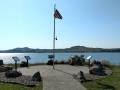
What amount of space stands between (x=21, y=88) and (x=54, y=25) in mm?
8848

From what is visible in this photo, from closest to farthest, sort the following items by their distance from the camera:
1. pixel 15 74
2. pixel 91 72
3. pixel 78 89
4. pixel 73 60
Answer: pixel 78 89, pixel 15 74, pixel 91 72, pixel 73 60

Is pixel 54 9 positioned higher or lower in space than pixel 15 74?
higher

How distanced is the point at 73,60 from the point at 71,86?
1126cm

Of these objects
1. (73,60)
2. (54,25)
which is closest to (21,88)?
(54,25)

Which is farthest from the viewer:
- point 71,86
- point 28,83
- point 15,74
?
point 15,74

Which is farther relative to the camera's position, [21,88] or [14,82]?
[14,82]

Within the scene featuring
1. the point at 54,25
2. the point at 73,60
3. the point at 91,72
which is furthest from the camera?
the point at 73,60

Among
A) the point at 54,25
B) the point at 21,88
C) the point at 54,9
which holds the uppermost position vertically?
the point at 54,9

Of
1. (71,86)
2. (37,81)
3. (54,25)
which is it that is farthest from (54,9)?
(71,86)

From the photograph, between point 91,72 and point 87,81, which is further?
point 91,72

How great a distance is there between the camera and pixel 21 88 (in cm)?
821

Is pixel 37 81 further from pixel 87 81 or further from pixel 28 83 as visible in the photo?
pixel 87 81

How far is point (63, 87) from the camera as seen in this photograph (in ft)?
26.8

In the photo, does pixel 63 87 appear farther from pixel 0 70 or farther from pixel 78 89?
pixel 0 70
